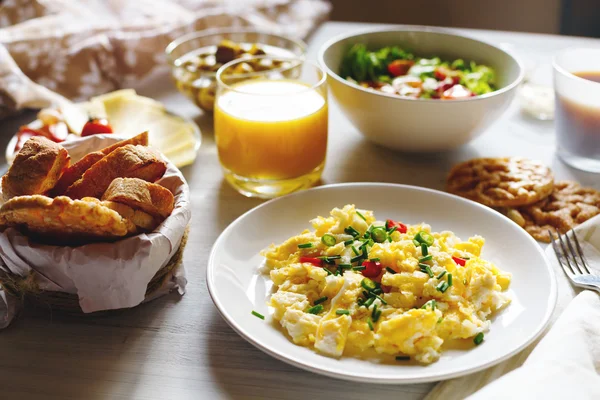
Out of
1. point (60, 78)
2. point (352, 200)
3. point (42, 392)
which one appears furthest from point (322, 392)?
point (60, 78)

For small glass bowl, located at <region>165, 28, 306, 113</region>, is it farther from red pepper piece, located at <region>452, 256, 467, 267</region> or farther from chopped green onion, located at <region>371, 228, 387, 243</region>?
red pepper piece, located at <region>452, 256, 467, 267</region>

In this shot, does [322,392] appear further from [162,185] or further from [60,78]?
[60,78]

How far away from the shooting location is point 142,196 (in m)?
1.35

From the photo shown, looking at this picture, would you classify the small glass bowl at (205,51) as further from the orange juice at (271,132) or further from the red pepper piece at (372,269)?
the red pepper piece at (372,269)

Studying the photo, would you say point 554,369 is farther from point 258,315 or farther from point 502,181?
point 502,181

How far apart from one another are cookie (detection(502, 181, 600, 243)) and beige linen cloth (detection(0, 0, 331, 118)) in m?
1.63

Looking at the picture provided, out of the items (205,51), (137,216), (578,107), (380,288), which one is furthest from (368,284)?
(205,51)

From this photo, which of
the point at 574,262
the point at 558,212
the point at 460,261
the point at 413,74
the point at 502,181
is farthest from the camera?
the point at 413,74

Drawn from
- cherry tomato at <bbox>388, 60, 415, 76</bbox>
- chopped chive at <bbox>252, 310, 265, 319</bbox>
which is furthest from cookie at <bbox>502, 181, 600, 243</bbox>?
chopped chive at <bbox>252, 310, 265, 319</bbox>

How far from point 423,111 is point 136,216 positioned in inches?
39.6

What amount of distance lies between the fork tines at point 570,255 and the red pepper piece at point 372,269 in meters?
0.51

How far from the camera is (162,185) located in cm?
152

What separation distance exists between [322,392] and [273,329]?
0.18 metres

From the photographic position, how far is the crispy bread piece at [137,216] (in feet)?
4.31
